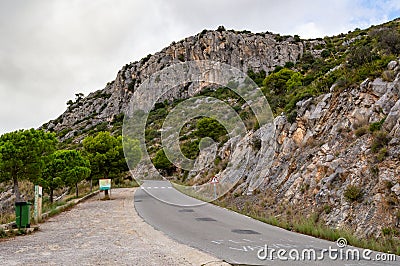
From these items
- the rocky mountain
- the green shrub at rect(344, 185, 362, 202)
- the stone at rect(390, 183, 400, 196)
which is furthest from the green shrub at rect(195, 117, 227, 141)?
the stone at rect(390, 183, 400, 196)

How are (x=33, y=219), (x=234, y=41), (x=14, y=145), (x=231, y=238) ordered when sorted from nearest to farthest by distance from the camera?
(x=231, y=238) < (x=33, y=219) < (x=14, y=145) < (x=234, y=41)

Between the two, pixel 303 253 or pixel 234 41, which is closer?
pixel 303 253

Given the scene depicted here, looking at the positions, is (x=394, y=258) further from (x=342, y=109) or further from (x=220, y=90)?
(x=220, y=90)

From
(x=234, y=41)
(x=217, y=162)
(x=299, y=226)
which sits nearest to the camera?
(x=299, y=226)

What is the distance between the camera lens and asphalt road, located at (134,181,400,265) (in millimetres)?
7695

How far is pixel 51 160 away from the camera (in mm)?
22203

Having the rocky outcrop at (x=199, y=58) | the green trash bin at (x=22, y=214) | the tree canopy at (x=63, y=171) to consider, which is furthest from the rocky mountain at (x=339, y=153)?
the rocky outcrop at (x=199, y=58)

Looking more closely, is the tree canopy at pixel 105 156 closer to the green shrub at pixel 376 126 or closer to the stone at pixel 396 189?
the green shrub at pixel 376 126

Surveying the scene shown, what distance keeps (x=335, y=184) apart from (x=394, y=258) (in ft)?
19.5

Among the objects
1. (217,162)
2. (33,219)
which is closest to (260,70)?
(217,162)

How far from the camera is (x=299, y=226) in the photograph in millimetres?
12039

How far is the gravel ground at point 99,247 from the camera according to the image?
25.3 feet

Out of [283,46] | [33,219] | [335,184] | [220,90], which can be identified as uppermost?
[283,46]

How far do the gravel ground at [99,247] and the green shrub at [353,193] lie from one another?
616 cm
